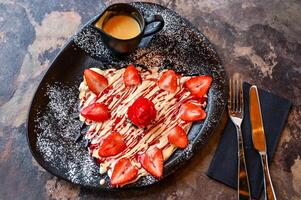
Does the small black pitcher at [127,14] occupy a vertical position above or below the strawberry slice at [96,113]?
above

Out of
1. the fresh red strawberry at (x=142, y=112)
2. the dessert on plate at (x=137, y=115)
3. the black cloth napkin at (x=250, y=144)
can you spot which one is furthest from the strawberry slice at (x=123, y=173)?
the black cloth napkin at (x=250, y=144)

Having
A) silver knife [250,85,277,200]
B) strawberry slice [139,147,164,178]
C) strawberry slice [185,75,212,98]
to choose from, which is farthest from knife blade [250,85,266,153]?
strawberry slice [139,147,164,178]

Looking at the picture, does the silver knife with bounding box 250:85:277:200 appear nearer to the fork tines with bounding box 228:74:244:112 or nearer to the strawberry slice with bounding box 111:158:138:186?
the fork tines with bounding box 228:74:244:112

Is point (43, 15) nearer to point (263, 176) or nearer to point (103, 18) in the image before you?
point (103, 18)

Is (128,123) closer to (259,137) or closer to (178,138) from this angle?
(178,138)

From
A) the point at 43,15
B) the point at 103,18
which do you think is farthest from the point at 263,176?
the point at 43,15

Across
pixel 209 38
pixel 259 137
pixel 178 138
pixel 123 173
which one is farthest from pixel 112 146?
pixel 209 38

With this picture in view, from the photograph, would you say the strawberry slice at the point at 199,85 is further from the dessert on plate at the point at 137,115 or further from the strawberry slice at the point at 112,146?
the strawberry slice at the point at 112,146
